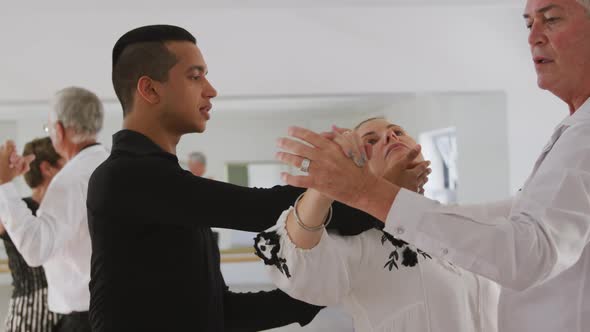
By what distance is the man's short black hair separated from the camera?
1.59m

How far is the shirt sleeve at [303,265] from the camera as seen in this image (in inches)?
49.3

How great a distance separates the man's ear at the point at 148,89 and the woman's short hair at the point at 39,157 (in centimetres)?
197

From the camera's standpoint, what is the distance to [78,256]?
265 cm

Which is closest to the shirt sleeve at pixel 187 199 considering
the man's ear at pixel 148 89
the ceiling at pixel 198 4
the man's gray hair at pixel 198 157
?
the man's ear at pixel 148 89

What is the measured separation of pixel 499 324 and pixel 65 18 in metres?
5.42

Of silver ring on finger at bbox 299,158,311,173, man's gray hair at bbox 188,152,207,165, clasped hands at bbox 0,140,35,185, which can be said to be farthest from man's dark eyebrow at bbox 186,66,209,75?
man's gray hair at bbox 188,152,207,165

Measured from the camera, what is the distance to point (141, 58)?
5.27ft

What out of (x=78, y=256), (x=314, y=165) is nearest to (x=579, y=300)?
(x=314, y=165)

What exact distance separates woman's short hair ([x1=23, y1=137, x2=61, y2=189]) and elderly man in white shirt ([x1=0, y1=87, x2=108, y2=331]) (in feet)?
1.71

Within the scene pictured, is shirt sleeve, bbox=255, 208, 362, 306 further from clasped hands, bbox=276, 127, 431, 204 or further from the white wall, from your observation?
the white wall

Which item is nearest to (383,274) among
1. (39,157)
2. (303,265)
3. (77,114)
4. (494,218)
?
(303,265)

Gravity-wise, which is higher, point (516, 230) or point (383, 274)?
point (516, 230)

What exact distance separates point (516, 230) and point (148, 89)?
921 millimetres

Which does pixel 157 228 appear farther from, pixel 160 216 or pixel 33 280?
pixel 33 280
